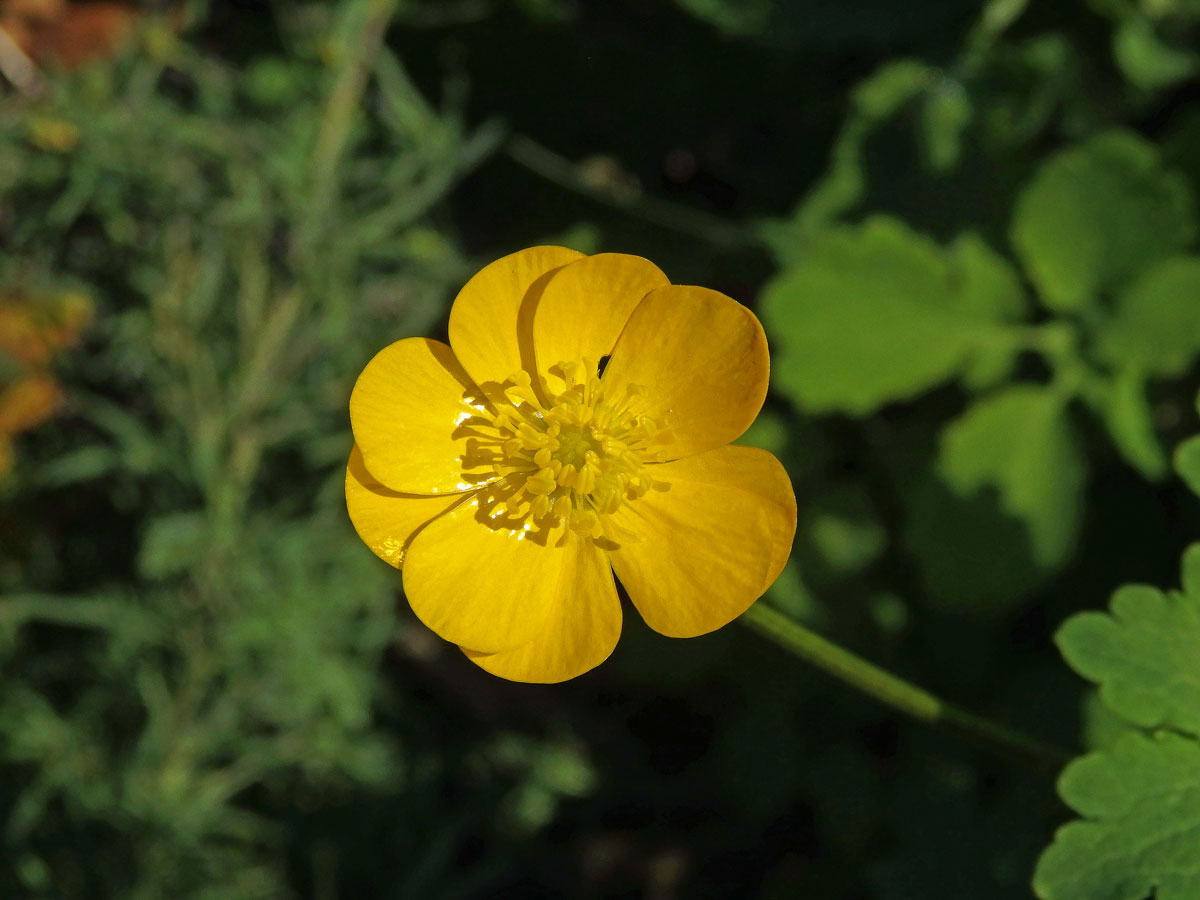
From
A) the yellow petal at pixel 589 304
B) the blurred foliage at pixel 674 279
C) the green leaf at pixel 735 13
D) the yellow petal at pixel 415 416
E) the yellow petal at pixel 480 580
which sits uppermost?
the yellow petal at pixel 589 304

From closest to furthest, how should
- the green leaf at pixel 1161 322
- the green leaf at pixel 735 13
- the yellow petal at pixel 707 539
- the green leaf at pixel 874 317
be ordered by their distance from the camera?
the yellow petal at pixel 707 539 → the green leaf at pixel 1161 322 → the green leaf at pixel 874 317 → the green leaf at pixel 735 13

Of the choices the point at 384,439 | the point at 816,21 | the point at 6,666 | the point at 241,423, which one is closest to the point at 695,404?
the point at 384,439

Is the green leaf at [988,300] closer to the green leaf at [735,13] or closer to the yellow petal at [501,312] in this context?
the green leaf at [735,13]

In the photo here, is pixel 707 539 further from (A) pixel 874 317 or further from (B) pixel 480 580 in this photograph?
(A) pixel 874 317

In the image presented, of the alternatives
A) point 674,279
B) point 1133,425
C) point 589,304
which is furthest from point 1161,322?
point 589,304

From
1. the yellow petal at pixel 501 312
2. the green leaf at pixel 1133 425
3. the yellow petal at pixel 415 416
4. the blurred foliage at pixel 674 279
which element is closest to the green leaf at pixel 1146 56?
the blurred foliage at pixel 674 279

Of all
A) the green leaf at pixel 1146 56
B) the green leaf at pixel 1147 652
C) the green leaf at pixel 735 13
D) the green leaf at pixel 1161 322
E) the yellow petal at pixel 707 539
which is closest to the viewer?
the yellow petal at pixel 707 539
